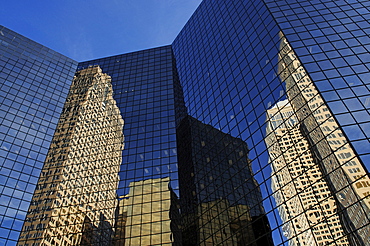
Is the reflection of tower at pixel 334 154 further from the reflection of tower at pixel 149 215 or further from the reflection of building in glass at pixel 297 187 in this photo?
the reflection of tower at pixel 149 215

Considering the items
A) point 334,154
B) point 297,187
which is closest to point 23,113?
point 297,187

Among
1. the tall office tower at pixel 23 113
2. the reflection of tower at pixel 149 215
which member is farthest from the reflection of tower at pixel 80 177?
the reflection of tower at pixel 149 215

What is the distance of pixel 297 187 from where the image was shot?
3234 centimetres

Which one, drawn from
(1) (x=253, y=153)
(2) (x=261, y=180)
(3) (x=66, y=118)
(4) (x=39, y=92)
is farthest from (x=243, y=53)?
(4) (x=39, y=92)

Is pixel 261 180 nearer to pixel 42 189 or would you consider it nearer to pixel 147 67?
pixel 42 189

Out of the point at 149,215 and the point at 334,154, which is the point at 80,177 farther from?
the point at 334,154

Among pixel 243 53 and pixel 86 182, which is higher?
pixel 243 53

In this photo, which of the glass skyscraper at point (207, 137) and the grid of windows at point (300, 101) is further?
the glass skyscraper at point (207, 137)

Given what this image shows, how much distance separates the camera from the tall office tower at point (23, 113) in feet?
167

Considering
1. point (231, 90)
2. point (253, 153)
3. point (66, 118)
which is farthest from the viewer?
point (66, 118)

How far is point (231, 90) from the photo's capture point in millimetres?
51719

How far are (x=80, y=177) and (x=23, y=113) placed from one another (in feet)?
59.2

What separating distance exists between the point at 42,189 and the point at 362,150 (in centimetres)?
5015

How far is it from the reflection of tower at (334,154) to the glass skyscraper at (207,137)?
0.13 m
